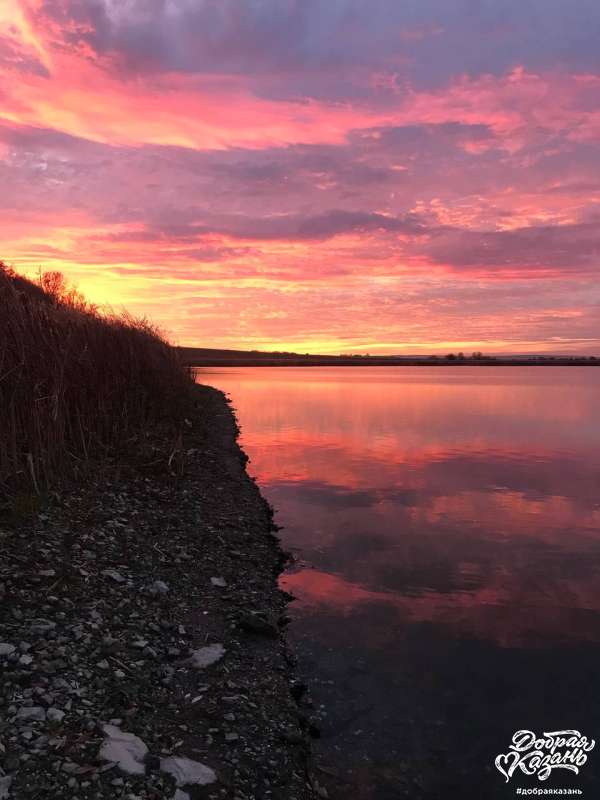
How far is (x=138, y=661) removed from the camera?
6.41 metres

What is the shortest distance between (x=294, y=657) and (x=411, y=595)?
317 cm

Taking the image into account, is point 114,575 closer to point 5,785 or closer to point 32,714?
point 32,714

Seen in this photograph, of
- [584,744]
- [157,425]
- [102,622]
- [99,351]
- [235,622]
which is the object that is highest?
[99,351]

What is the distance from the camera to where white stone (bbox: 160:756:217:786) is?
15.5 feet

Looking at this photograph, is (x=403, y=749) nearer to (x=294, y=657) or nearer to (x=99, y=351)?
(x=294, y=657)

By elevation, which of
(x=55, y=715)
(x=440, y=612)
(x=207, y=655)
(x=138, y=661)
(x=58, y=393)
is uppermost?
(x=58, y=393)

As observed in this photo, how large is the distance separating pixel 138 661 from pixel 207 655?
0.93 m

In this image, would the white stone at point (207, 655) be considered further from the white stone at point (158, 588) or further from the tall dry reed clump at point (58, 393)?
the tall dry reed clump at point (58, 393)

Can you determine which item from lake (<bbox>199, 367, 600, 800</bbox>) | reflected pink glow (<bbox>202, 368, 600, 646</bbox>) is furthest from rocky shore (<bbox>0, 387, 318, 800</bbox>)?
reflected pink glow (<bbox>202, 368, 600, 646</bbox>)

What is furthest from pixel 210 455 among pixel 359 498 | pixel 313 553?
pixel 313 553

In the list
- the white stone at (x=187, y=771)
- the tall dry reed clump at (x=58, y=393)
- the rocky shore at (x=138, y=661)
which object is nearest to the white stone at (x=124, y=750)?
the rocky shore at (x=138, y=661)

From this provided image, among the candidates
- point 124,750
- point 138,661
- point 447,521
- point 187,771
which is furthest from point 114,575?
point 447,521

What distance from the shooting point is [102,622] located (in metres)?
6.86

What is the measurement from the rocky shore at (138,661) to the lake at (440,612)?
27.1 inches
